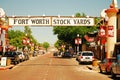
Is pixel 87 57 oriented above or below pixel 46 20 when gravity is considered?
below

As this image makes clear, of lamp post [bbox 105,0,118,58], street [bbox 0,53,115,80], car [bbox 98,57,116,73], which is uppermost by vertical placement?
lamp post [bbox 105,0,118,58]

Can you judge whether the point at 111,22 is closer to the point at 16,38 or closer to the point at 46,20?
the point at 46,20

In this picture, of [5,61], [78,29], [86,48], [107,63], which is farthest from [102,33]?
[86,48]

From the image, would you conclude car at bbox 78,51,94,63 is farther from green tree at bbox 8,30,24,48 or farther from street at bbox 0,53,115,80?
green tree at bbox 8,30,24,48

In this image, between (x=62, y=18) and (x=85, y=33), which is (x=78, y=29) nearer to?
(x=85, y=33)

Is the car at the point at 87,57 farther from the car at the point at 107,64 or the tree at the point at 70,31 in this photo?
the tree at the point at 70,31

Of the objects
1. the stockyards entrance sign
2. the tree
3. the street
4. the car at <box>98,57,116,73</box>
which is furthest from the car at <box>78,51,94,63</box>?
the tree

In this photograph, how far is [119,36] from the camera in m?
51.6

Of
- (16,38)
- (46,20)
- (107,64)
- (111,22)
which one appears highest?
(16,38)

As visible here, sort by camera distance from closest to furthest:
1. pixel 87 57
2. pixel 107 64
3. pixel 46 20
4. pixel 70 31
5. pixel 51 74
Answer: pixel 107 64 → pixel 51 74 → pixel 46 20 → pixel 87 57 → pixel 70 31

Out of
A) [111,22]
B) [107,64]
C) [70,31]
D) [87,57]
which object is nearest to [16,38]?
[70,31]

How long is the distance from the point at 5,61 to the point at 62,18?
8475 millimetres

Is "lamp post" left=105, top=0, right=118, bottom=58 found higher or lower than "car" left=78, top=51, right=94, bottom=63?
higher

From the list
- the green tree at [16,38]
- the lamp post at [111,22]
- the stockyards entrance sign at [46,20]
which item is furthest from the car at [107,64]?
the green tree at [16,38]
